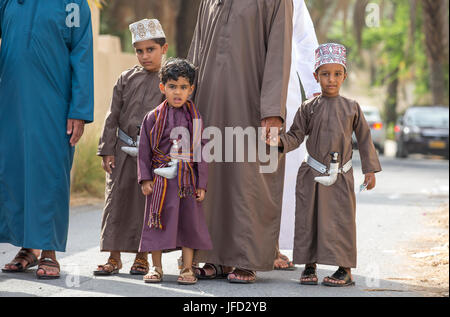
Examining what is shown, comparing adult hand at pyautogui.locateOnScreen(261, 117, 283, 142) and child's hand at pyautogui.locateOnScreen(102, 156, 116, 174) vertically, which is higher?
adult hand at pyautogui.locateOnScreen(261, 117, 283, 142)

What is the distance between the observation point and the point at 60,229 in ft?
19.9

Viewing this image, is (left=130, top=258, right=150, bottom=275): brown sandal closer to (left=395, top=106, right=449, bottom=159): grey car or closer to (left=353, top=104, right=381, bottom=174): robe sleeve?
(left=353, top=104, right=381, bottom=174): robe sleeve

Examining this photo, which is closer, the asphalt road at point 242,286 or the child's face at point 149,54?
the asphalt road at point 242,286

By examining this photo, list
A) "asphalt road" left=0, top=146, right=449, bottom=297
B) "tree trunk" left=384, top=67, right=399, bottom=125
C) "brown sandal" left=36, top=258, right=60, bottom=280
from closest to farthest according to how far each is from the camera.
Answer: "asphalt road" left=0, top=146, right=449, bottom=297 → "brown sandal" left=36, top=258, right=60, bottom=280 → "tree trunk" left=384, top=67, right=399, bottom=125

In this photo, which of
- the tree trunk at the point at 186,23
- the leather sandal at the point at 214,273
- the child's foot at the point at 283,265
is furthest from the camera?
the tree trunk at the point at 186,23

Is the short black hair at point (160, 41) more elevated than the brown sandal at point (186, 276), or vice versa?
the short black hair at point (160, 41)

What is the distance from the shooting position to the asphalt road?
220 inches

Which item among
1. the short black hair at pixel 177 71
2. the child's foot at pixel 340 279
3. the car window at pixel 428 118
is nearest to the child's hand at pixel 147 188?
the short black hair at pixel 177 71

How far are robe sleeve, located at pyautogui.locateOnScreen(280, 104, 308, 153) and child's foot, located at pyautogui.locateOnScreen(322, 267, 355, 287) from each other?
883mm

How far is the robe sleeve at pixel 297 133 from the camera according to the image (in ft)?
19.8

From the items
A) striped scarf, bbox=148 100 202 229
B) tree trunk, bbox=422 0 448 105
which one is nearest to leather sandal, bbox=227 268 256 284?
striped scarf, bbox=148 100 202 229

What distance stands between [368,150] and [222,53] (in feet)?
3.86

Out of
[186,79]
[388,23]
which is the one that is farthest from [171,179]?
[388,23]

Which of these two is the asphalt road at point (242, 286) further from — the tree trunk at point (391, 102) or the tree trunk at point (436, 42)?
the tree trunk at point (391, 102)
